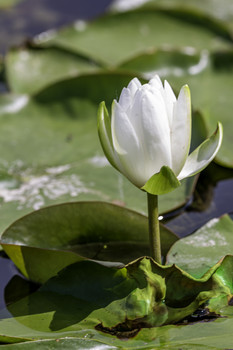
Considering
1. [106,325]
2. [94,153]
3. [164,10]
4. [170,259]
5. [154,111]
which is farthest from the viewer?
[164,10]

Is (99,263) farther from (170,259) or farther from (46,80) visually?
(46,80)

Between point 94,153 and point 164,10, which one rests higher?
point 164,10

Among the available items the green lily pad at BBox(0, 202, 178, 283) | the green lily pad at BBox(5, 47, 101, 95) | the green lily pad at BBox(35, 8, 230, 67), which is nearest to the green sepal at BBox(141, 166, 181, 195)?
the green lily pad at BBox(0, 202, 178, 283)

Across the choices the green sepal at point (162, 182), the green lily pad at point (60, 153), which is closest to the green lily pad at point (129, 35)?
the green lily pad at point (60, 153)

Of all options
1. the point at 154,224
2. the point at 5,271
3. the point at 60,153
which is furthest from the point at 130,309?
the point at 60,153

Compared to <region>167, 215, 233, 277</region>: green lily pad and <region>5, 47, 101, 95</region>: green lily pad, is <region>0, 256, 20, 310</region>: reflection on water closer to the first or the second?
<region>167, 215, 233, 277</region>: green lily pad

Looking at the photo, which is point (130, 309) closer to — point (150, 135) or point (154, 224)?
point (154, 224)

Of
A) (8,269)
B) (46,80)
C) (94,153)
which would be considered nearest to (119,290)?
(8,269)
